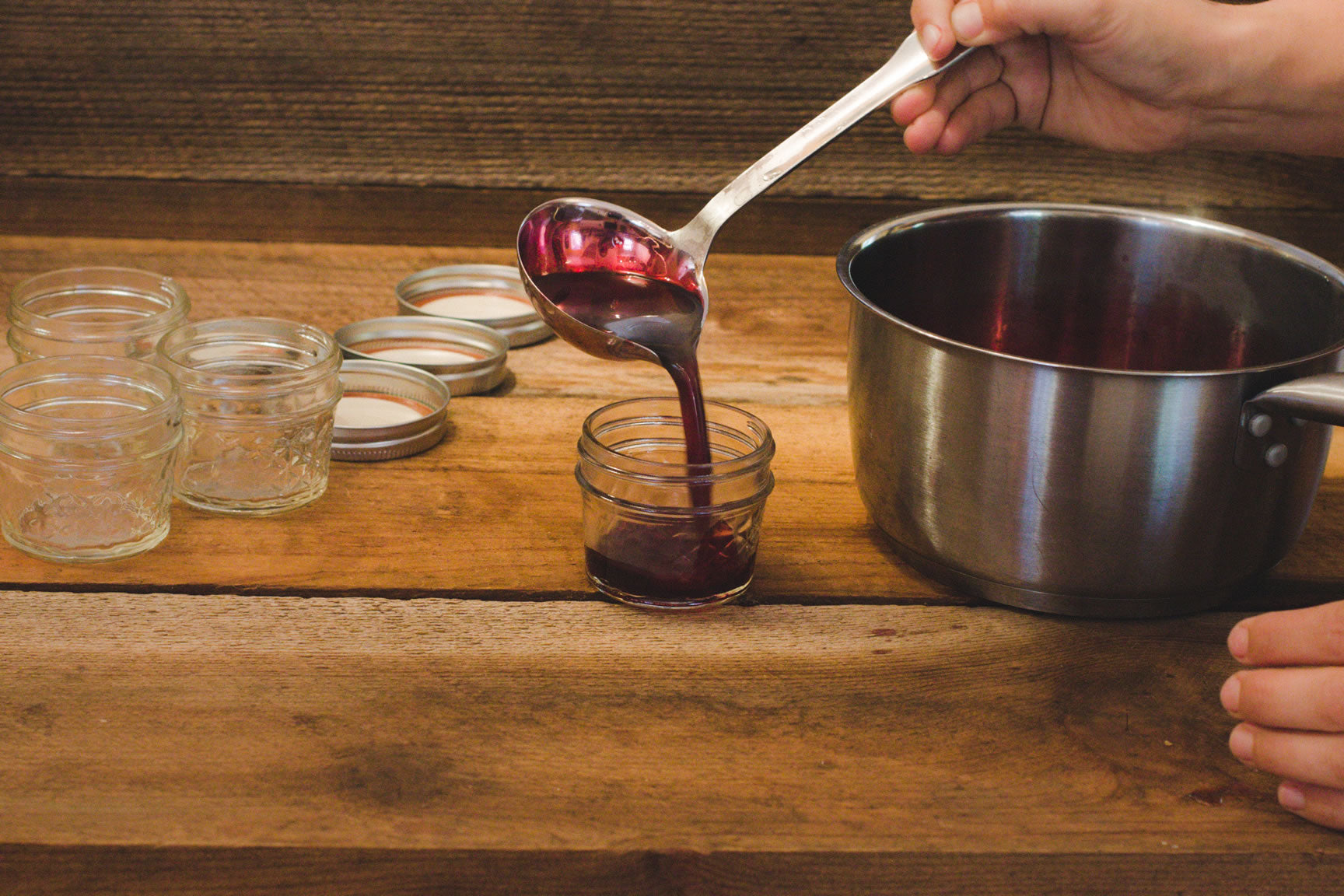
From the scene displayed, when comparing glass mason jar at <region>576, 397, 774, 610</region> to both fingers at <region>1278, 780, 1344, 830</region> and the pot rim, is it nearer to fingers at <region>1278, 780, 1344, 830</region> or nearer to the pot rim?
the pot rim

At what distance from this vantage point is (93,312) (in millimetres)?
1179

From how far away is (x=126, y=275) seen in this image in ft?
3.96

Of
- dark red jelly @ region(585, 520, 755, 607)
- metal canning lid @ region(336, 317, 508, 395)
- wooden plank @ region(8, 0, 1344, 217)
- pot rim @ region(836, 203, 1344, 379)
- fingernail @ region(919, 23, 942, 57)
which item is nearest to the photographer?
pot rim @ region(836, 203, 1344, 379)

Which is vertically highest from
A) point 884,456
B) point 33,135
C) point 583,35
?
point 583,35

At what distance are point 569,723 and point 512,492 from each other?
1.03ft

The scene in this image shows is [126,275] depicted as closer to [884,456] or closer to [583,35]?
[583,35]

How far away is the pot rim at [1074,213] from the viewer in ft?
2.41

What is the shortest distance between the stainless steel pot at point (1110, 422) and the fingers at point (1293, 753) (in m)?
0.13

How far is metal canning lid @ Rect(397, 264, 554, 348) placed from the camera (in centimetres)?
131

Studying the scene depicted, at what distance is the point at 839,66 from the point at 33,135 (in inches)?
39.4

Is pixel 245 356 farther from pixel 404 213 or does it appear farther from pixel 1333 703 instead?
pixel 1333 703

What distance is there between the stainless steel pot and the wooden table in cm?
5

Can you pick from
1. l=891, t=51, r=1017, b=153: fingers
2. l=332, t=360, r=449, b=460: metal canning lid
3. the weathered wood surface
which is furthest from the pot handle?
l=332, t=360, r=449, b=460: metal canning lid

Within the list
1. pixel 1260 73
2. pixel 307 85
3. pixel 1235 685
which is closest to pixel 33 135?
pixel 307 85
